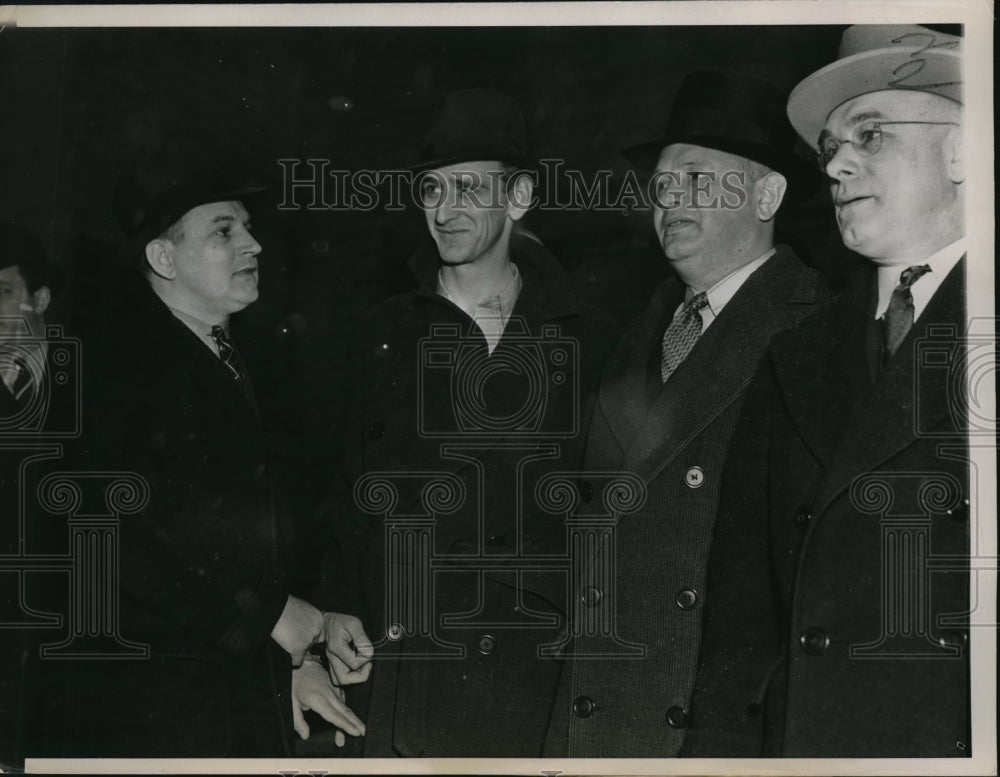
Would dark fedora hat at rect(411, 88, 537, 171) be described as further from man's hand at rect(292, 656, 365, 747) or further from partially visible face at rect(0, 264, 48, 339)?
man's hand at rect(292, 656, 365, 747)

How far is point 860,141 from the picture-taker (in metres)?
2.51

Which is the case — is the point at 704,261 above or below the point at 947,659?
above

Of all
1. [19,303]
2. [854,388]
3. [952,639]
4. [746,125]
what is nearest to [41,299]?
[19,303]

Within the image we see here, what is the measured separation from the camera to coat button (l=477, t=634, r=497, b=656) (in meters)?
2.51

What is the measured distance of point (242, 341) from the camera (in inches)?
101

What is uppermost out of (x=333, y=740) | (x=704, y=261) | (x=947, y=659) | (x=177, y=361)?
(x=704, y=261)

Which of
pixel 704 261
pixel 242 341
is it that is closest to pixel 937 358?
pixel 704 261

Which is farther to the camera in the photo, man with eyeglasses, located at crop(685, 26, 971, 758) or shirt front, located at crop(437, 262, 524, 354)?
shirt front, located at crop(437, 262, 524, 354)

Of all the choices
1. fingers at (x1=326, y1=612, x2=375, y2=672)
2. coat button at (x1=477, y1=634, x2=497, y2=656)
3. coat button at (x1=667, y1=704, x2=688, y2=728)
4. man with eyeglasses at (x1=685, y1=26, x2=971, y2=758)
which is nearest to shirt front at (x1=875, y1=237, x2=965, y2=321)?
man with eyeglasses at (x1=685, y1=26, x2=971, y2=758)

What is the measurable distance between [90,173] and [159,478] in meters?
0.73

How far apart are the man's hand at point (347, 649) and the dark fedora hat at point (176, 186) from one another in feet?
3.24

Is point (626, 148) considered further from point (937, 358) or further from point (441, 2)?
point (937, 358)

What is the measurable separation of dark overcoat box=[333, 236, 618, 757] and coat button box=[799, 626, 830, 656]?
542 mm

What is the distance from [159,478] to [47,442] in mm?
285
